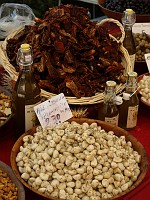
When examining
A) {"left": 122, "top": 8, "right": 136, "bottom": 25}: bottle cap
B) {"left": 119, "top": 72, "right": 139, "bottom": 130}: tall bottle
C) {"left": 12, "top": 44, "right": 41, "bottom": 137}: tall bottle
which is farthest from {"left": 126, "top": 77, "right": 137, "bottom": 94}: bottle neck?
{"left": 122, "top": 8, "right": 136, "bottom": 25}: bottle cap

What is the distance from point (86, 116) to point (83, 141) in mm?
229

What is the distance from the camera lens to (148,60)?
5.25ft

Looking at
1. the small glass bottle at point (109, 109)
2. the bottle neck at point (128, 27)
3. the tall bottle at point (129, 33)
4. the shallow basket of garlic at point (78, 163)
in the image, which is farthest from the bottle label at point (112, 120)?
the bottle neck at point (128, 27)

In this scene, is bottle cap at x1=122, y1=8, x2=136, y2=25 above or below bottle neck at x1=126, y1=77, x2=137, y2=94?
above

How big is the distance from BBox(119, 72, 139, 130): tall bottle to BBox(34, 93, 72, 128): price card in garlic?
0.67 ft

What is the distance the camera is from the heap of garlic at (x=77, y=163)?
994 mm

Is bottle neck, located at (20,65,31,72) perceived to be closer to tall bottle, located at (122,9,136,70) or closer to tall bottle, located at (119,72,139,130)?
tall bottle, located at (119,72,139,130)

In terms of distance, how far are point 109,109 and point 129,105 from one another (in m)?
0.09

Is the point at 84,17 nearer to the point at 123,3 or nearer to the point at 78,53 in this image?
→ the point at 78,53

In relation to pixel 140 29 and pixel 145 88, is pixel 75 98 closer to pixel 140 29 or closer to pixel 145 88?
pixel 145 88

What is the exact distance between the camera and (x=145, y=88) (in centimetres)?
148

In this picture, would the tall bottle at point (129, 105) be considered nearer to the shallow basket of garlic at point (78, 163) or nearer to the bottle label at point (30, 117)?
the shallow basket of garlic at point (78, 163)

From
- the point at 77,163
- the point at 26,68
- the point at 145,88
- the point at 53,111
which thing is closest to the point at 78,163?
the point at 77,163

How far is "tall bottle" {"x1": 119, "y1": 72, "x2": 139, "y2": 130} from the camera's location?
127 cm
